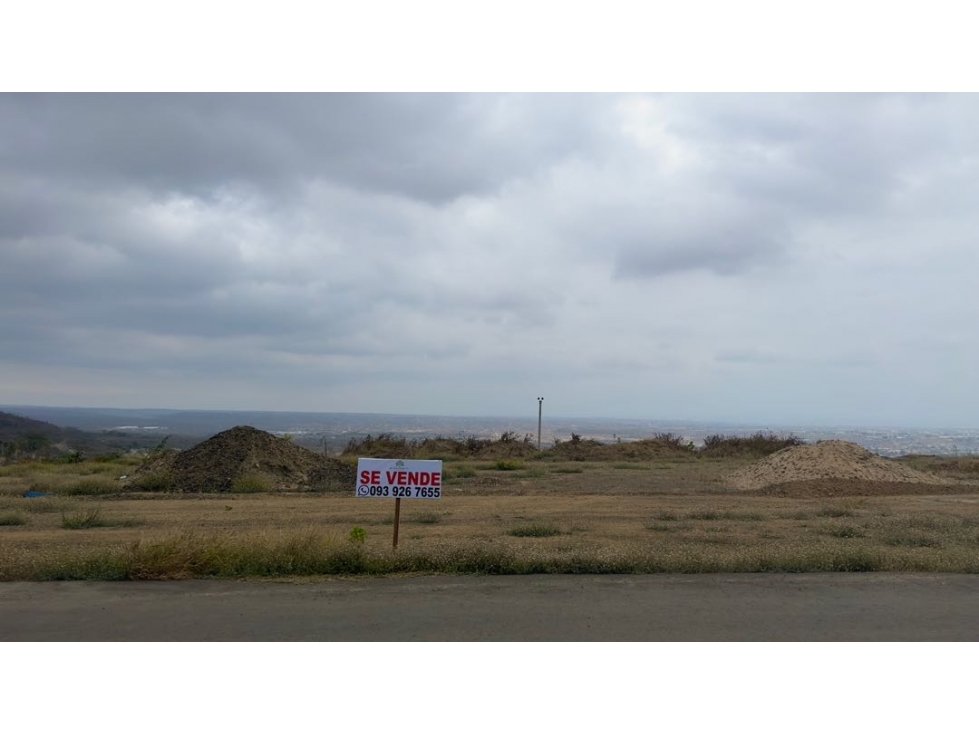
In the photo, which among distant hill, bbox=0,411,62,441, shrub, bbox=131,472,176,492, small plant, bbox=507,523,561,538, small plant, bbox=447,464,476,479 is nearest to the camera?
small plant, bbox=507,523,561,538

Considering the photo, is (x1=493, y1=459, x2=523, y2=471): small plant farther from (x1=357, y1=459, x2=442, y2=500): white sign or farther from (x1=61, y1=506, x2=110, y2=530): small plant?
(x1=357, y1=459, x2=442, y2=500): white sign

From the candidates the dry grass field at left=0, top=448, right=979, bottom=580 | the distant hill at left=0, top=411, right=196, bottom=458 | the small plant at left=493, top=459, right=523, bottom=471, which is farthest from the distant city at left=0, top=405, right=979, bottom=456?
the dry grass field at left=0, top=448, right=979, bottom=580

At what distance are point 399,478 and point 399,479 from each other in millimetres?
15

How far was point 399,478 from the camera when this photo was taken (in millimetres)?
11164

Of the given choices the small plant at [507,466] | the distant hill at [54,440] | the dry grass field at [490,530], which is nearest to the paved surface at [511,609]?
the dry grass field at [490,530]

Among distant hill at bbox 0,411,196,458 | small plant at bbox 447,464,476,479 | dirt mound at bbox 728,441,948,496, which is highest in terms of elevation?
dirt mound at bbox 728,441,948,496

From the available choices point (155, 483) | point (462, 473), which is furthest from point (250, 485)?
point (462, 473)

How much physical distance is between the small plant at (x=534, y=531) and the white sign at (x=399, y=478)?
324 cm

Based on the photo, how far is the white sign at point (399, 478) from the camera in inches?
434

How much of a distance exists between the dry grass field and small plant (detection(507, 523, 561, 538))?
42mm

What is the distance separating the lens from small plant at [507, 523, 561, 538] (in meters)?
13.8

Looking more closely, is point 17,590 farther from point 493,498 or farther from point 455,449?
point 455,449

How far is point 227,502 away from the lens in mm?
22094

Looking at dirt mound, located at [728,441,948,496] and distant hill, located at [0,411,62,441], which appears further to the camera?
distant hill, located at [0,411,62,441]
